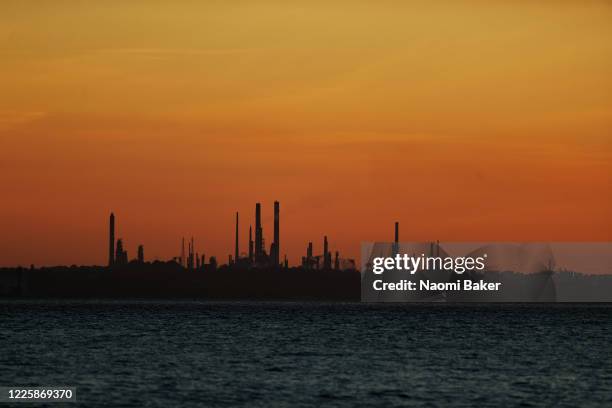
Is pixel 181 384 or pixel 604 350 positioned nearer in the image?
pixel 181 384

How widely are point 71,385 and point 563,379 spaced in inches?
1201

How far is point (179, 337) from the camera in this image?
13688 cm

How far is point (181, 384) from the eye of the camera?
7725 centimetres

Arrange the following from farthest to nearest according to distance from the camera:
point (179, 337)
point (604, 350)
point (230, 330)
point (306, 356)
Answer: point (230, 330) → point (179, 337) → point (604, 350) → point (306, 356)

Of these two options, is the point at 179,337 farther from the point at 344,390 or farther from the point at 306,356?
the point at 344,390

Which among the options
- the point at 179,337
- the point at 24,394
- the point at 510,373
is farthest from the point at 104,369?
the point at 179,337

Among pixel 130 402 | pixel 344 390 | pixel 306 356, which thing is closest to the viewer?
pixel 130 402

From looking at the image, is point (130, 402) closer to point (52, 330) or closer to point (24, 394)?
point (24, 394)

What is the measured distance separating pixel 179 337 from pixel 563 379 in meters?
61.3

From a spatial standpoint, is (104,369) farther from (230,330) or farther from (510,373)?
(230,330)

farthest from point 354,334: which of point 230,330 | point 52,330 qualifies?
point 52,330

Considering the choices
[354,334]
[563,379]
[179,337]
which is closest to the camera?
[563,379]

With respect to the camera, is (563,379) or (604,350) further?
(604,350)

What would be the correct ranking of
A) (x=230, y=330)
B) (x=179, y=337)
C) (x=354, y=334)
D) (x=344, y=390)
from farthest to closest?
(x=230, y=330)
(x=354, y=334)
(x=179, y=337)
(x=344, y=390)
